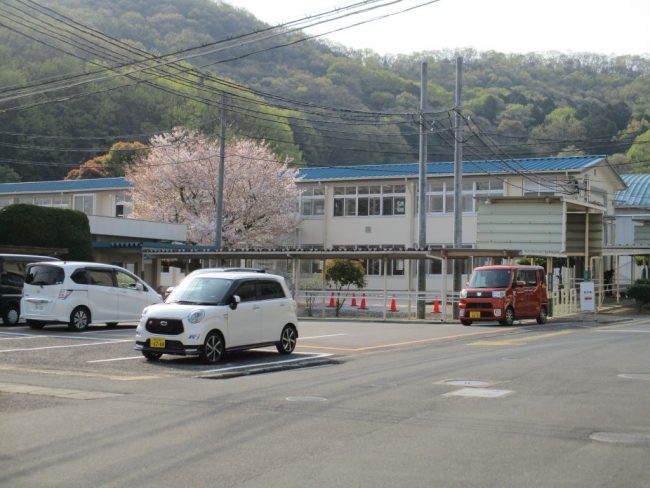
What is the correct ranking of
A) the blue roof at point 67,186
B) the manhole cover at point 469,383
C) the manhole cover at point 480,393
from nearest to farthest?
the manhole cover at point 480,393, the manhole cover at point 469,383, the blue roof at point 67,186

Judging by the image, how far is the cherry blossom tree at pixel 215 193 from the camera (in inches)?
2115

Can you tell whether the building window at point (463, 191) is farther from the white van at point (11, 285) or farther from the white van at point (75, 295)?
the white van at point (11, 285)

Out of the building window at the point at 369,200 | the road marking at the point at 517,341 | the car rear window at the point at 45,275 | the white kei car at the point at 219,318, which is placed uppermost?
the building window at the point at 369,200

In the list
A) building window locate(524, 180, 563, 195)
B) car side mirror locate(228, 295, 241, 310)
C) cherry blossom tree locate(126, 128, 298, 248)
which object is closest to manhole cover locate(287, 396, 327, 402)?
car side mirror locate(228, 295, 241, 310)

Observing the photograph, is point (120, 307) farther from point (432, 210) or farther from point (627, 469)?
point (432, 210)

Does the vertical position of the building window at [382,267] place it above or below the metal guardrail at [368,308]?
above

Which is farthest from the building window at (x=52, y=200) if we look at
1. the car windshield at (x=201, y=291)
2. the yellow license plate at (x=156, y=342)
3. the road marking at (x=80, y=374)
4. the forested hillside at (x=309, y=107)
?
the road marking at (x=80, y=374)

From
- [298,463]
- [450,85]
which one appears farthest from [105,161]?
[298,463]

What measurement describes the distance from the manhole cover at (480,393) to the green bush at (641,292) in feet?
94.7

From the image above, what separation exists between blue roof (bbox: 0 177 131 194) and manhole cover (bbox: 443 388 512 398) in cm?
5209

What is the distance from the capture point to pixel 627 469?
23.3 ft

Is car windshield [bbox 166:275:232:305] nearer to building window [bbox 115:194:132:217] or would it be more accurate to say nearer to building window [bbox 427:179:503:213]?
building window [bbox 427:179:503:213]

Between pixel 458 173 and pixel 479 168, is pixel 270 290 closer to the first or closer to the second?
Answer: pixel 458 173

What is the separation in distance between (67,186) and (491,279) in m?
43.4
